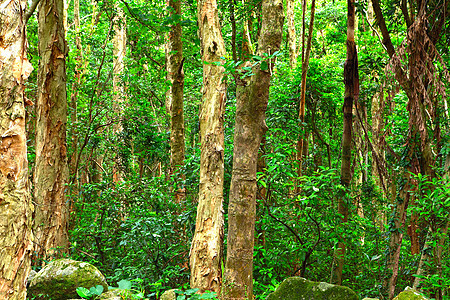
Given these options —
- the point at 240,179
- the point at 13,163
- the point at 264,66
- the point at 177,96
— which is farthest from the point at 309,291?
the point at 177,96

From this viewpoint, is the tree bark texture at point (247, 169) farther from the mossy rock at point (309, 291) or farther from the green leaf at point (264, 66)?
the green leaf at point (264, 66)

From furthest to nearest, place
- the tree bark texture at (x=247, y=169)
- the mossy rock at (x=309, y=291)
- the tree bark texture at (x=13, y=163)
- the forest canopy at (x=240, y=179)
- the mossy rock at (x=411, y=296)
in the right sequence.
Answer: the tree bark texture at (x=247, y=169) → the mossy rock at (x=309, y=291) → the forest canopy at (x=240, y=179) → the mossy rock at (x=411, y=296) → the tree bark texture at (x=13, y=163)

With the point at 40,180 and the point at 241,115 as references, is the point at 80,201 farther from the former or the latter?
the point at 241,115

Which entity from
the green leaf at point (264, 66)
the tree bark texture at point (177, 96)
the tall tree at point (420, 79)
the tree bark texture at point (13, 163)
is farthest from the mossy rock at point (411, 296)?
the tree bark texture at point (177, 96)

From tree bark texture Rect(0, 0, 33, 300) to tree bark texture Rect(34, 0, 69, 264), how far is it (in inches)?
119

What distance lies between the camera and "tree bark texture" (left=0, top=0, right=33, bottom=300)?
8.07 ft

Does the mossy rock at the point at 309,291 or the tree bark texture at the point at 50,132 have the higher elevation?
the tree bark texture at the point at 50,132

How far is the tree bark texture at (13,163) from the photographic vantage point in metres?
2.46

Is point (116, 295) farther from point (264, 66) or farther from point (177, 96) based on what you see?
point (177, 96)

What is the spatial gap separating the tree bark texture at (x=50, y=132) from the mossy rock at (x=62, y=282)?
1640 mm

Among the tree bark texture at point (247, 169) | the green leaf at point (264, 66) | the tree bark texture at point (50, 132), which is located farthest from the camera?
the tree bark texture at point (50, 132)

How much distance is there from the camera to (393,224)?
235 inches

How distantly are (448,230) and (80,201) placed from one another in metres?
6.97

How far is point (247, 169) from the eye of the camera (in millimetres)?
4203
